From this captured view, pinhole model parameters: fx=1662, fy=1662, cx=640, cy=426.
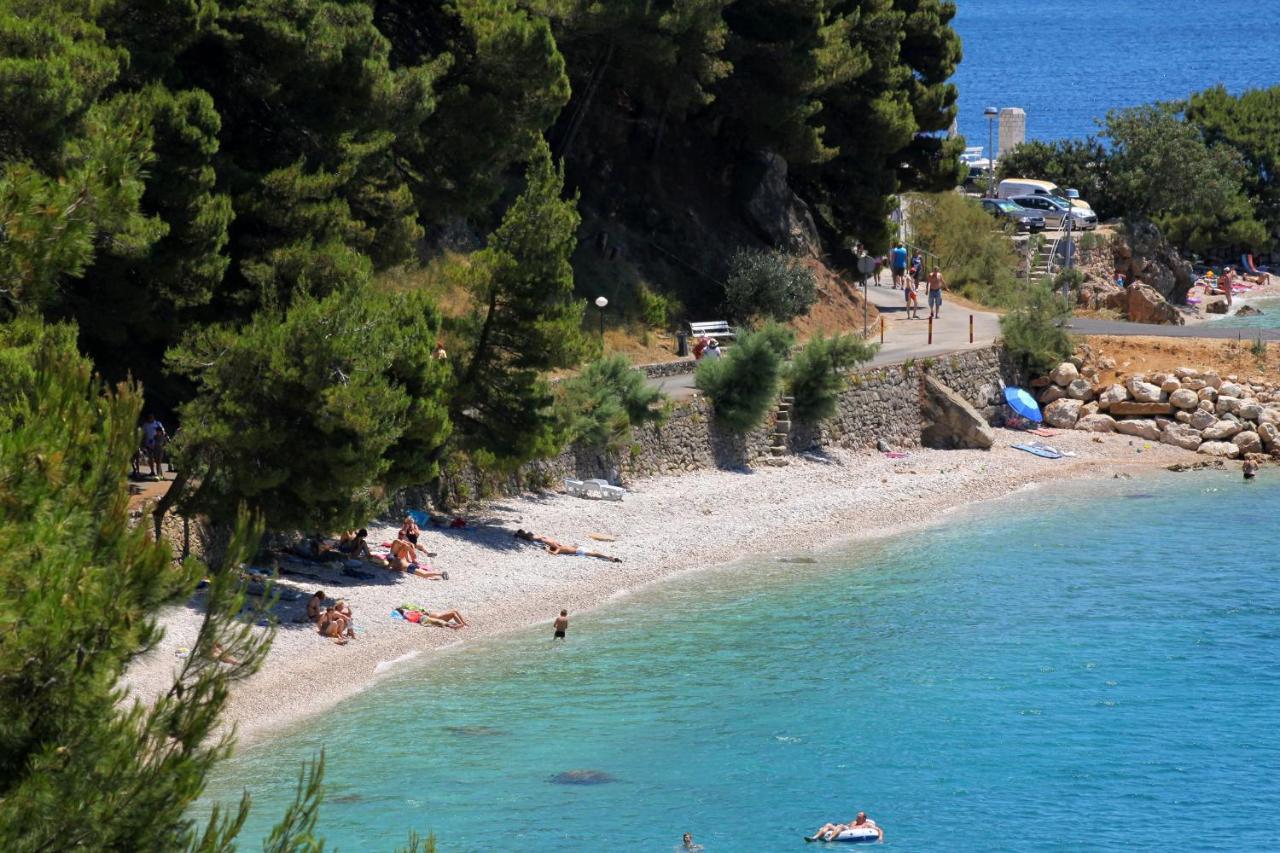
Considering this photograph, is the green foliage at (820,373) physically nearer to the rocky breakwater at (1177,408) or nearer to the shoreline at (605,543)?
the shoreline at (605,543)

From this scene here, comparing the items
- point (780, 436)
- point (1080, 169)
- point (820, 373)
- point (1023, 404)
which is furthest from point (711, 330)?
point (1080, 169)

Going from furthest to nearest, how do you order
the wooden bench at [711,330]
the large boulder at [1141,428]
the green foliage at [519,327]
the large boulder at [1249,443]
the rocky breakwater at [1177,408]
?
the large boulder at [1141,428]
the rocky breakwater at [1177,408]
the large boulder at [1249,443]
the wooden bench at [711,330]
the green foliage at [519,327]

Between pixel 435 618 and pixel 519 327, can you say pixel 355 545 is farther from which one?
pixel 519 327

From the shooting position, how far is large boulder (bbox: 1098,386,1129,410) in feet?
144

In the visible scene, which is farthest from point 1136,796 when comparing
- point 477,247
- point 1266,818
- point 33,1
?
point 477,247

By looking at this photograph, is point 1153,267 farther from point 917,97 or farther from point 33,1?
point 33,1

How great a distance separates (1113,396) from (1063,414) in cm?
139

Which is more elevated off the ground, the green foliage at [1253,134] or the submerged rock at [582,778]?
the green foliage at [1253,134]

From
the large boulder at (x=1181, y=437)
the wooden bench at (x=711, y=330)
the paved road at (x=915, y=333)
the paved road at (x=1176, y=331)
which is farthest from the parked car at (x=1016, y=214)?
the wooden bench at (x=711, y=330)

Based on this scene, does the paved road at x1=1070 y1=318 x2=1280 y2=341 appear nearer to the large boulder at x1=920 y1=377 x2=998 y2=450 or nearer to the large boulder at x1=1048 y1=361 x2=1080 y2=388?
the large boulder at x1=1048 y1=361 x2=1080 y2=388

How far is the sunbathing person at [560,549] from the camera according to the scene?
28.8 m

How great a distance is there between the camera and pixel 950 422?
4131cm

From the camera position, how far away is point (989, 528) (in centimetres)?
3412

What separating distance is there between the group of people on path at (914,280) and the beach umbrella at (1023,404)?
330 cm
